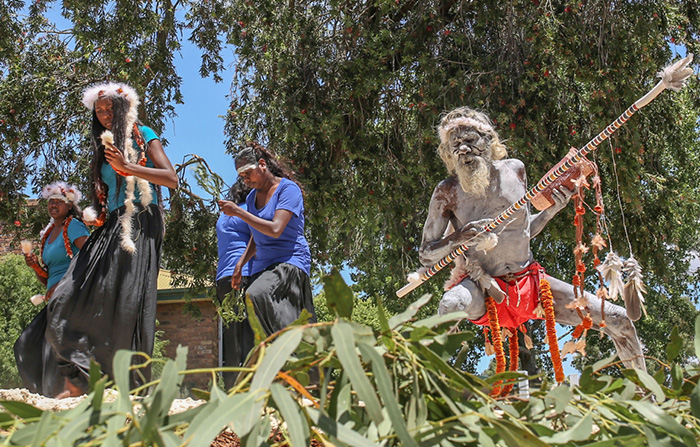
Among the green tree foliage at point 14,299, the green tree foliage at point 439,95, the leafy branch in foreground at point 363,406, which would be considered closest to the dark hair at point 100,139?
the leafy branch in foreground at point 363,406

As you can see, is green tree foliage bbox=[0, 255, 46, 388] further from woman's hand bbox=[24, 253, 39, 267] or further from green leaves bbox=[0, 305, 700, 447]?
green leaves bbox=[0, 305, 700, 447]

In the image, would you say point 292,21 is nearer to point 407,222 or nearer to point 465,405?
point 407,222

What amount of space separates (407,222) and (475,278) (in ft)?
18.6

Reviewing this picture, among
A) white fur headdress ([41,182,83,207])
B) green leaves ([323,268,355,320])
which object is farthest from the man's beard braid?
green leaves ([323,268,355,320])

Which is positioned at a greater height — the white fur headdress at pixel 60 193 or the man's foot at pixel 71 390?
the white fur headdress at pixel 60 193

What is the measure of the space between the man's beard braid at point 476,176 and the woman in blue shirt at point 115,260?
163 cm

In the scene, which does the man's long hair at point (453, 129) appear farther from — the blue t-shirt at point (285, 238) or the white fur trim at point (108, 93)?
the white fur trim at point (108, 93)

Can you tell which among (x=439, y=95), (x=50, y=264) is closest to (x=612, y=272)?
(x=50, y=264)

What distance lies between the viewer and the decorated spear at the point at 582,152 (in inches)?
141

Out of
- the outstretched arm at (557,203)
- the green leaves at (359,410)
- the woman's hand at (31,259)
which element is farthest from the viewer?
the woman's hand at (31,259)

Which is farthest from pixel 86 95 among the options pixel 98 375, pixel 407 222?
pixel 407 222

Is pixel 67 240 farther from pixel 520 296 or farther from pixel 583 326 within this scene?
pixel 583 326

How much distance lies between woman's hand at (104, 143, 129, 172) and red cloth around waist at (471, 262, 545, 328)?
2053mm

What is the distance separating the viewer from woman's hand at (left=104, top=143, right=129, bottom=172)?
3.78 meters
